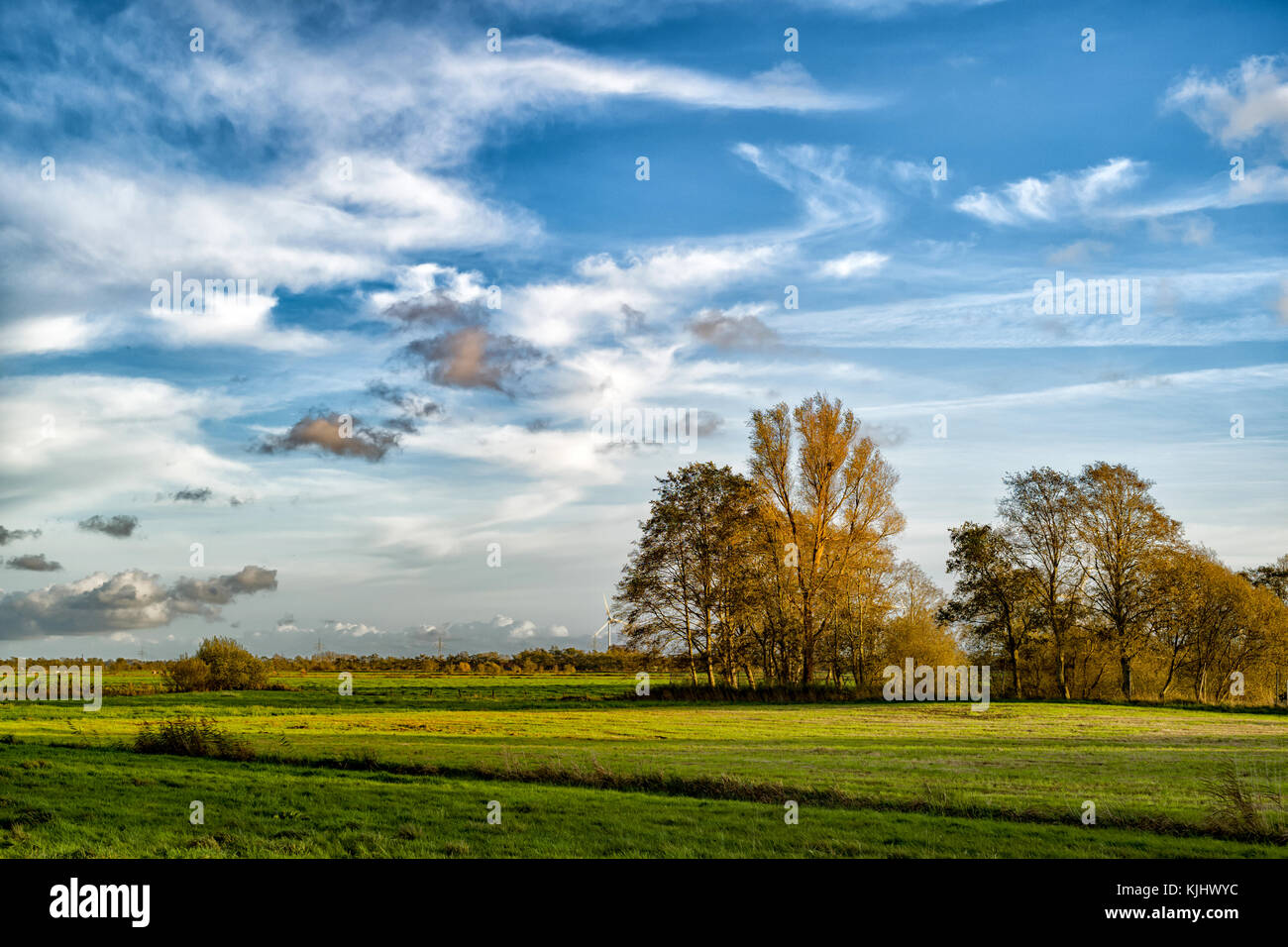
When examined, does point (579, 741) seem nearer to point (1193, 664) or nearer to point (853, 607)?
point (853, 607)

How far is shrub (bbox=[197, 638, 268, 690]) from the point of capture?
88.6 metres

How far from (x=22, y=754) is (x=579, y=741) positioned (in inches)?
749

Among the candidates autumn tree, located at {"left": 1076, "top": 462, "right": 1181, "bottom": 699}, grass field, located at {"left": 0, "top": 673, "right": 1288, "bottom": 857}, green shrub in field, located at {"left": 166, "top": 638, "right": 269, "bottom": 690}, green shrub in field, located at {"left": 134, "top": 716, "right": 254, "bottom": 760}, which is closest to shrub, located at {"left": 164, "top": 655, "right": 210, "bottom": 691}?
green shrub in field, located at {"left": 166, "top": 638, "right": 269, "bottom": 690}

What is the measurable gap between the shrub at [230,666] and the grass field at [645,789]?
4813cm

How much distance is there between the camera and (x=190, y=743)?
31812 mm

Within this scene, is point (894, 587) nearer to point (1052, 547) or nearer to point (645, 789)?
point (1052, 547)

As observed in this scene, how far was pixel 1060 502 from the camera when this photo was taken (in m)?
64.4

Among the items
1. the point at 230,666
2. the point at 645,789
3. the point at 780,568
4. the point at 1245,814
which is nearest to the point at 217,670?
the point at 230,666

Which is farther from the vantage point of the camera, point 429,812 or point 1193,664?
point 1193,664

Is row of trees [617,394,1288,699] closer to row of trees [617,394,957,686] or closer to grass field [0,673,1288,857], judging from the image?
row of trees [617,394,957,686]

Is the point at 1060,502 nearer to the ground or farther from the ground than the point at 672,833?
farther from the ground

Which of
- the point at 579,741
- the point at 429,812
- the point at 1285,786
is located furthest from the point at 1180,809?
the point at 579,741

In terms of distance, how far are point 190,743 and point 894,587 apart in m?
47.7
